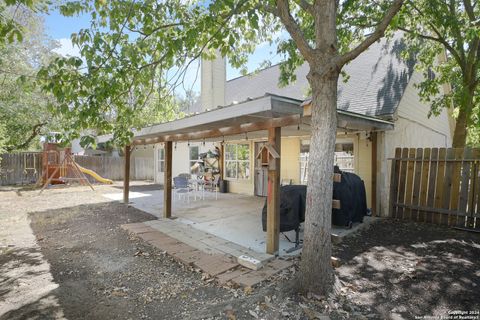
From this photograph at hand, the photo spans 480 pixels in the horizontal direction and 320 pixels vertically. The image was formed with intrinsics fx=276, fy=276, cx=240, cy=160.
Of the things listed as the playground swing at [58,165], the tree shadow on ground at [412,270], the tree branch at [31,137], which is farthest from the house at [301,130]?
the tree branch at [31,137]

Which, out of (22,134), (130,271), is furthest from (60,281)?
(22,134)

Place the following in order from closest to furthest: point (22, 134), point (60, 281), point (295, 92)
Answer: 1. point (60, 281)
2. point (295, 92)
3. point (22, 134)

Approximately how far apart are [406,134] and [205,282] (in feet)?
24.3

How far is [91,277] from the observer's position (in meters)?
3.92

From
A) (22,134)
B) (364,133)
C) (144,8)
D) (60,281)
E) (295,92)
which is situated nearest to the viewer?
(60,281)

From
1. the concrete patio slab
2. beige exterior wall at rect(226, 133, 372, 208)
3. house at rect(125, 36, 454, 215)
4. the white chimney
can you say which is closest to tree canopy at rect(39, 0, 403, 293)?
house at rect(125, 36, 454, 215)

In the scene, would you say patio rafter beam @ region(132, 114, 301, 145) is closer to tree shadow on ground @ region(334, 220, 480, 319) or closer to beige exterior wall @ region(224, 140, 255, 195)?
tree shadow on ground @ region(334, 220, 480, 319)

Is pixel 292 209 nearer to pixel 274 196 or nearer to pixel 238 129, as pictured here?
pixel 274 196

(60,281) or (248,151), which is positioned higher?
(248,151)

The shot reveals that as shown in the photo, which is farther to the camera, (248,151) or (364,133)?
(248,151)

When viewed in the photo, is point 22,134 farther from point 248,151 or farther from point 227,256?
point 227,256

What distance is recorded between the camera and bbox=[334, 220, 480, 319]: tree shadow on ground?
10.3ft

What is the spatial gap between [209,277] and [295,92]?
8428 millimetres

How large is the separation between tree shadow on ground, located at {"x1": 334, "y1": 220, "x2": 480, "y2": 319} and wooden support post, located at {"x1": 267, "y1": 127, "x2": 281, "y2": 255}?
1074 mm
